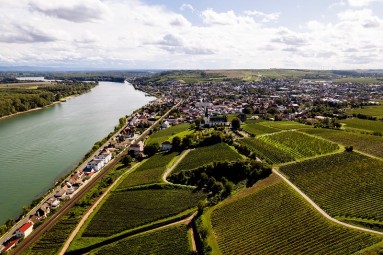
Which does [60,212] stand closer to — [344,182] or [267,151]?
[267,151]

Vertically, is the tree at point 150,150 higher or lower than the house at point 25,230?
higher

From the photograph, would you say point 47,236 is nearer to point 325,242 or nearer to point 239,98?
point 325,242

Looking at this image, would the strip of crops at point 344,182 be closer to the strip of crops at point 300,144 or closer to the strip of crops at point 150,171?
the strip of crops at point 300,144

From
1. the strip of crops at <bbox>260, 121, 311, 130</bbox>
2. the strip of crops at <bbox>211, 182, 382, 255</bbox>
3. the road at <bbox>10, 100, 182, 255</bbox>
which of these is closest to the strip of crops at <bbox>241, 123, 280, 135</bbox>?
the strip of crops at <bbox>260, 121, 311, 130</bbox>

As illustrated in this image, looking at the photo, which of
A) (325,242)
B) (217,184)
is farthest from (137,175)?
(325,242)

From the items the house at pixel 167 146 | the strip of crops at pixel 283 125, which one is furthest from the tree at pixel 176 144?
the strip of crops at pixel 283 125

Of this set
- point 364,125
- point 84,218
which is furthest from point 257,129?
point 84,218
